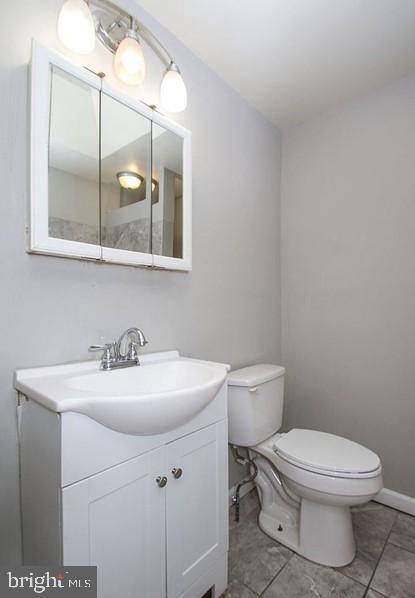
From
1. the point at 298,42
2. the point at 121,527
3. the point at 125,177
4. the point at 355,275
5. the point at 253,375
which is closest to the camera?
the point at 121,527

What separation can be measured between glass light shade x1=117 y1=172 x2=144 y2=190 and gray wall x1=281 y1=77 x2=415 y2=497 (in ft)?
3.98

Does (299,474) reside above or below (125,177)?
below

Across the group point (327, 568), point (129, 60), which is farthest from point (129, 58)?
point (327, 568)

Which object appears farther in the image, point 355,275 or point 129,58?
point 355,275

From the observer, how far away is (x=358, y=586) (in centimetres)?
115

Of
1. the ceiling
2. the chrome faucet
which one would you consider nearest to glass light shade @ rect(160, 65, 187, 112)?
the ceiling

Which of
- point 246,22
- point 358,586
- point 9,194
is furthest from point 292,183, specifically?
point 358,586

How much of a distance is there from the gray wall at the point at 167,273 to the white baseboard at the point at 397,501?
956 mm

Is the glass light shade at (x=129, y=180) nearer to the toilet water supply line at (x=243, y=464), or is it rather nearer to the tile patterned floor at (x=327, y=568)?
the toilet water supply line at (x=243, y=464)

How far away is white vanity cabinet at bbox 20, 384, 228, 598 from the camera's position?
0.71 meters

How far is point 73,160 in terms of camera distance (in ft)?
3.37

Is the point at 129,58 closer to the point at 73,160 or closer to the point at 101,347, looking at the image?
the point at 73,160

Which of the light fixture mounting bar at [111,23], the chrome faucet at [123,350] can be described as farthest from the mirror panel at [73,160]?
the chrome faucet at [123,350]

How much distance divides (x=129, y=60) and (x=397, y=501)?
95.1 inches
